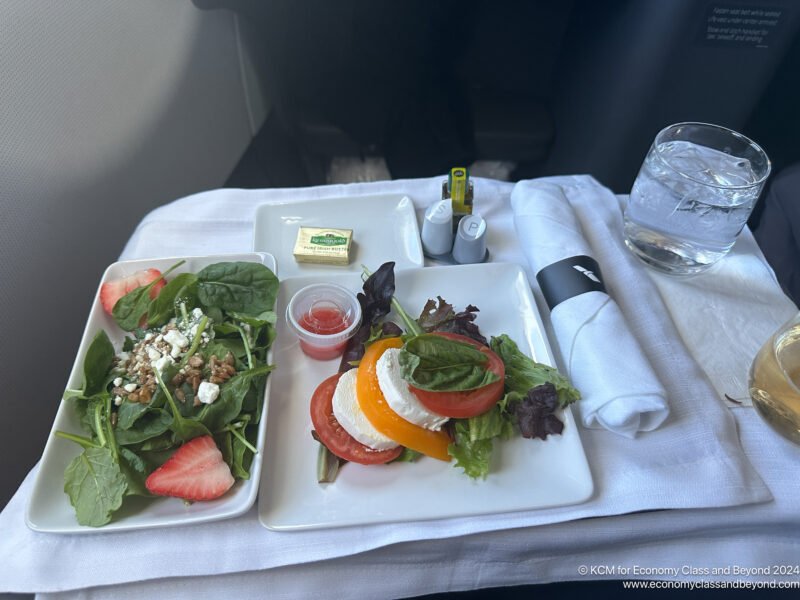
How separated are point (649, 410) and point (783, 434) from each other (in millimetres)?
217

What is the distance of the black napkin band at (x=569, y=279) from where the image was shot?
35.7 inches

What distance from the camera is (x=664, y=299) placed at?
98cm

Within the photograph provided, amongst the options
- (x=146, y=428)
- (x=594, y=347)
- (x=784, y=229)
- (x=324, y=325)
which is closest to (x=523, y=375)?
(x=594, y=347)

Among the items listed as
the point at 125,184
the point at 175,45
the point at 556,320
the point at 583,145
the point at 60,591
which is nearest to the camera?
the point at 60,591

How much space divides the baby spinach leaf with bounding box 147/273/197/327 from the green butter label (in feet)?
0.82

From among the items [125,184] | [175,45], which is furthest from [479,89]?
[125,184]

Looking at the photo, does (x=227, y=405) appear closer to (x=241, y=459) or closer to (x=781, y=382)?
(x=241, y=459)

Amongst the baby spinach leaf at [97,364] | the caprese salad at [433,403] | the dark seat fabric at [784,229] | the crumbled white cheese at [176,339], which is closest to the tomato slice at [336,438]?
the caprese salad at [433,403]

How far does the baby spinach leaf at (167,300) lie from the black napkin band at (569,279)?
0.60 metres

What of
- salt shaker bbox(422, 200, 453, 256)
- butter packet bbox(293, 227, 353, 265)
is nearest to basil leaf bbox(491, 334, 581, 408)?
salt shaker bbox(422, 200, 453, 256)

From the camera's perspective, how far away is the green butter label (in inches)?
41.6

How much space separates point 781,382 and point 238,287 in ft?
2.72

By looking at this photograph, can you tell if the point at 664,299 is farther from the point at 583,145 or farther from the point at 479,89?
the point at 479,89

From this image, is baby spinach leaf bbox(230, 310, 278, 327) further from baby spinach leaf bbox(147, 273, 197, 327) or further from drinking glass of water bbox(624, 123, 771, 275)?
drinking glass of water bbox(624, 123, 771, 275)
